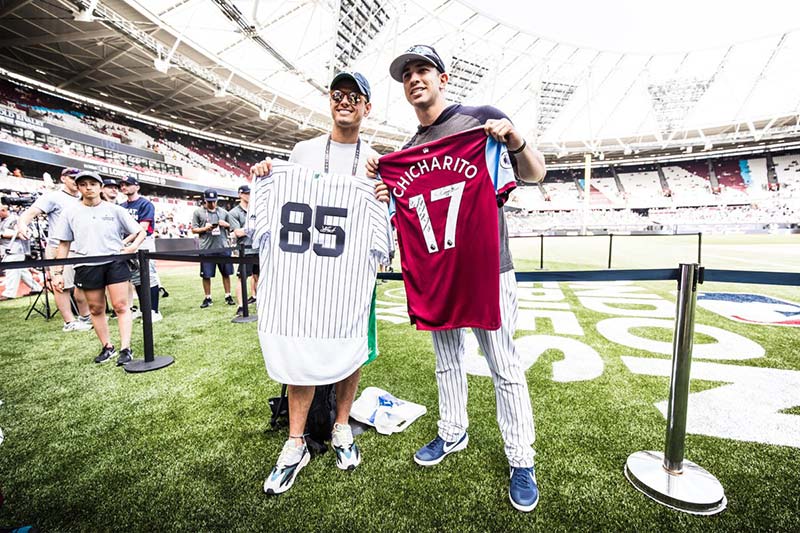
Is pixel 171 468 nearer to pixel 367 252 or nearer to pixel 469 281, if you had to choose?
pixel 367 252

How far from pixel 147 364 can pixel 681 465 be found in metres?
3.94

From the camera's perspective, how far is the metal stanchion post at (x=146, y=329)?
9.93 ft

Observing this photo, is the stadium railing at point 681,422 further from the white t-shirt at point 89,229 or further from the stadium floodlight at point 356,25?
the stadium floodlight at point 356,25

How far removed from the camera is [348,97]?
169 centimetres

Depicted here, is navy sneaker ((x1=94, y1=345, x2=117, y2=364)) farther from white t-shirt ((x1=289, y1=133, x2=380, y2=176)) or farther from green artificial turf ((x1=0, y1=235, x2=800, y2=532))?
white t-shirt ((x1=289, y1=133, x2=380, y2=176))

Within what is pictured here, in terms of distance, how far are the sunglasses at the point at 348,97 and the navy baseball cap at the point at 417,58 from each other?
208mm

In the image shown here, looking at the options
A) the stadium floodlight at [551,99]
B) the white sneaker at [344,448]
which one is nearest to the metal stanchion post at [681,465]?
the white sneaker at [344,448]

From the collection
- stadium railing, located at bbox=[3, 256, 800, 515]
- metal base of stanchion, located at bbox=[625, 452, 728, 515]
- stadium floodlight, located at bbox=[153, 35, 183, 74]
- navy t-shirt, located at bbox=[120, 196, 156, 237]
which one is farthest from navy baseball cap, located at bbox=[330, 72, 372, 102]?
stadium floodlight, located at bbox=[153, 35, 183, 74]

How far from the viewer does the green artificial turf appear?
1.43 metres

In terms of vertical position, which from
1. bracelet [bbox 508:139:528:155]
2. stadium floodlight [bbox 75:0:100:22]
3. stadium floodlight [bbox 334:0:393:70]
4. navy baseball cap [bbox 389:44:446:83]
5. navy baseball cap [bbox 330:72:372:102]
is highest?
stadium floodlight [bbox 334:0:393:70]

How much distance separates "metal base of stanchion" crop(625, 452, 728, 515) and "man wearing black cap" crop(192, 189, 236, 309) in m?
5.71

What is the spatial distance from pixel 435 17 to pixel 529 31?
5.60 meters

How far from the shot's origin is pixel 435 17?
16.5m

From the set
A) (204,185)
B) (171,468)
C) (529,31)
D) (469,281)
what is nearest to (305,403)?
(171,468)
